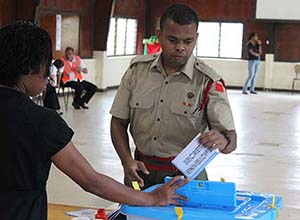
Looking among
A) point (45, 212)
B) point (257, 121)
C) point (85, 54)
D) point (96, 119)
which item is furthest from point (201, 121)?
point (85, 54)

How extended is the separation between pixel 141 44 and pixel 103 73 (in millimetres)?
2871

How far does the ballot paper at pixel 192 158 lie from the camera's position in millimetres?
2266

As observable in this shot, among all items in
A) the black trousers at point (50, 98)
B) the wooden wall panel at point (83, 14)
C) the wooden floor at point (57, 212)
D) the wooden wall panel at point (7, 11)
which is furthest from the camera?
the wooden wall panel at point (83, 14)

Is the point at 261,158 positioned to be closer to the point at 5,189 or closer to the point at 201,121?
the point at 201,121

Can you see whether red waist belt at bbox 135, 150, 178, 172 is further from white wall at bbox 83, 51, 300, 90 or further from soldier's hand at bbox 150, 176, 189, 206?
white wall at bbox 83, 51, 300, 90

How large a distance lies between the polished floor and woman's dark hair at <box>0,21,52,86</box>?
156 inches

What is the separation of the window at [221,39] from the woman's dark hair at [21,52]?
16.8m

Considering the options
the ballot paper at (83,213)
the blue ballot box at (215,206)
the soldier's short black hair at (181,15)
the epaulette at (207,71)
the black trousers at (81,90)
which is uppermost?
the soldier's short black hair at (181,15)

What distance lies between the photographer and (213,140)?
2311 mm

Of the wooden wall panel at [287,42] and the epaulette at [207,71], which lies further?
the wooden wall panel at [287,42]

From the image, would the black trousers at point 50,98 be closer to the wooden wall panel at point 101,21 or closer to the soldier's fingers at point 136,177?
the wooden wall panel at point 101,21

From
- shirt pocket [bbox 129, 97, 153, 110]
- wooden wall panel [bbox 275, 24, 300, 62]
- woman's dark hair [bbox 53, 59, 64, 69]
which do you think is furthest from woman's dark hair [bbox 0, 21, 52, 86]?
wooden wall panel [bbox 275, 24, 300, 62]

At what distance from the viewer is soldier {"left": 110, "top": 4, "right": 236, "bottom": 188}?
8.59 feet

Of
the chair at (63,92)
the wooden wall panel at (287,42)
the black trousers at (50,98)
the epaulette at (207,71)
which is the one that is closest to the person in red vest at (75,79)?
the chair at (63,92)
